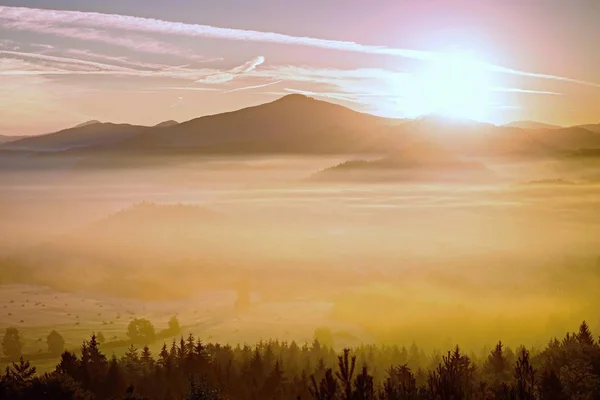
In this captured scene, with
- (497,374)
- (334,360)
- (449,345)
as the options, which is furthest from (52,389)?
(449,345)

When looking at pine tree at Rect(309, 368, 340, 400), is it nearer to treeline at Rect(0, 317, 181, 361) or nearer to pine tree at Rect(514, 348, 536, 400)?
pine tree at Rect(514, 348, 536, 400)

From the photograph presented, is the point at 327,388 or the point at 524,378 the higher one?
the point at 327,388

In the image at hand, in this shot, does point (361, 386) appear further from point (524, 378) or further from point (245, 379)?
point (245, 379)

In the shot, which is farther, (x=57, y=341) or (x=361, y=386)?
(x=57, y=341)

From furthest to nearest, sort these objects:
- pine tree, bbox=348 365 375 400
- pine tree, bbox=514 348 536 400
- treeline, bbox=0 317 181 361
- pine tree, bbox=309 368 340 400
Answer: treeline, bbox=0 317 181 361, pine tree, bbox=514 348 536 400, pine tree, bbox=348 365 375 400, pine tree, bbox=309 368 340 400

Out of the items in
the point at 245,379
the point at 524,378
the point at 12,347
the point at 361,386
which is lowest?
the point at 12,347

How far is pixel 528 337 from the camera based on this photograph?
197125 mm

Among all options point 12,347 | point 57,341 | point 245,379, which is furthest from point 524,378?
point 12,347

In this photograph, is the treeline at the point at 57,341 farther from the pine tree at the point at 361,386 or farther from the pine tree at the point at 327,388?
the pine tree at the point at 327,388

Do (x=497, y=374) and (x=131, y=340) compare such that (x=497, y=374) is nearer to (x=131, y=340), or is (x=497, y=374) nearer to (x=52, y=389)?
(x=52, y=389)

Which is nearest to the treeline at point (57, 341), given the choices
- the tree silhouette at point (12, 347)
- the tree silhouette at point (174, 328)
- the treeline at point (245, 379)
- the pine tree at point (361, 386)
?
the tree silhouette at point (12, 347)

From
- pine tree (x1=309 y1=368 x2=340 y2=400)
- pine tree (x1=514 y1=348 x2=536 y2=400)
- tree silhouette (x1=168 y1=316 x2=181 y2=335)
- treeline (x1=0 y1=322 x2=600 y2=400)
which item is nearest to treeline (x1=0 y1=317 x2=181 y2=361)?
tree silhouette (x1=168 y1=316 x2=181 y2=335)

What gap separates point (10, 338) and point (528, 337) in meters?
137

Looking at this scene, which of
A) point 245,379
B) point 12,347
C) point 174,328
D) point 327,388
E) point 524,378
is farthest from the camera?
point 174,328
